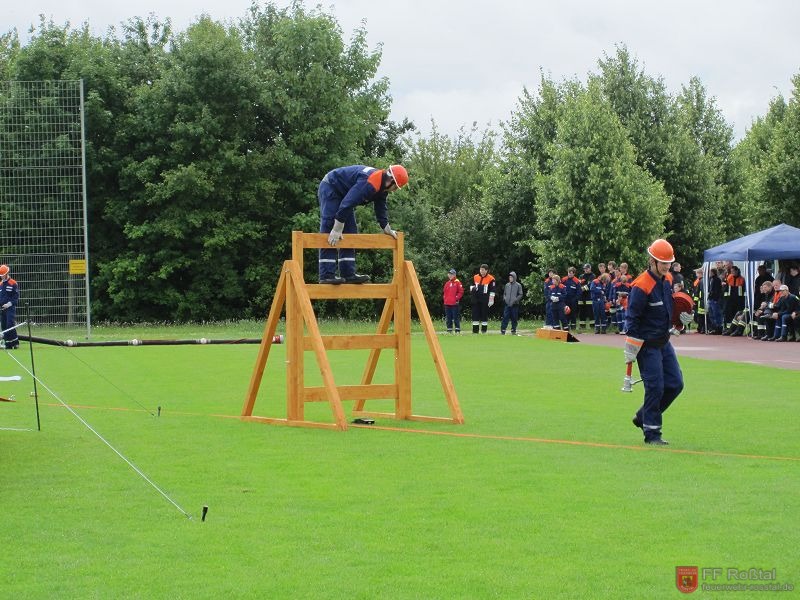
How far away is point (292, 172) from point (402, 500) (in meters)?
42.8

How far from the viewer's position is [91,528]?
8.44m

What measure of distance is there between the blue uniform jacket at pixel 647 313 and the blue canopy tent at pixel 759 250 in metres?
23.3

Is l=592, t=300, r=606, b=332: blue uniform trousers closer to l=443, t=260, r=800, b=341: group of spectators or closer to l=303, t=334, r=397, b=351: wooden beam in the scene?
l=443, t=260, r=800, b=341: group of spectators

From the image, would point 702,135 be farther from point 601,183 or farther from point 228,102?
point 228,102

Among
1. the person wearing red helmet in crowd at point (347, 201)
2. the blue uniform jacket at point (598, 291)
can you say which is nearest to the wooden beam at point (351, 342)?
the person wearing red helmet in crowd at point (347, 201)

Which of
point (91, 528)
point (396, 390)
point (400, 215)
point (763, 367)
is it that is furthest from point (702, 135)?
point (91, 528)

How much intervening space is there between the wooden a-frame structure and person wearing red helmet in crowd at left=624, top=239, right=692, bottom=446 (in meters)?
2.72

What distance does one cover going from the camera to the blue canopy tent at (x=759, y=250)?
113ft

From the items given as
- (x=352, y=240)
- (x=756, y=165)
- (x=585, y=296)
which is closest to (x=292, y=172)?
(x=585, y=296)

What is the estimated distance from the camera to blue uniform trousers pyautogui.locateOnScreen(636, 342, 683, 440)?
12.3 metres

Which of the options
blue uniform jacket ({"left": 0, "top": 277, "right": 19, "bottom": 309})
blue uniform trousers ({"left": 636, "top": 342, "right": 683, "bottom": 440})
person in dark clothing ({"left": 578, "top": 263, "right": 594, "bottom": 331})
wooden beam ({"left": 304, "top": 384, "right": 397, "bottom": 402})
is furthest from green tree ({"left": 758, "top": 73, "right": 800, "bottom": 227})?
blue uniform trousers ({"left": 636, "top": 342, "right": 683, "bottom": 440})

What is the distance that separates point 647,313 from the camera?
486 inches

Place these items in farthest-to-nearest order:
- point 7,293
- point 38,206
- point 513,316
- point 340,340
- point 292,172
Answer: point 292,172
point 38,206
point 513,316
point 7,293
point 340,340

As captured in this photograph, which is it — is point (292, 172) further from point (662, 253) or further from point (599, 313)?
point (662, 253)
